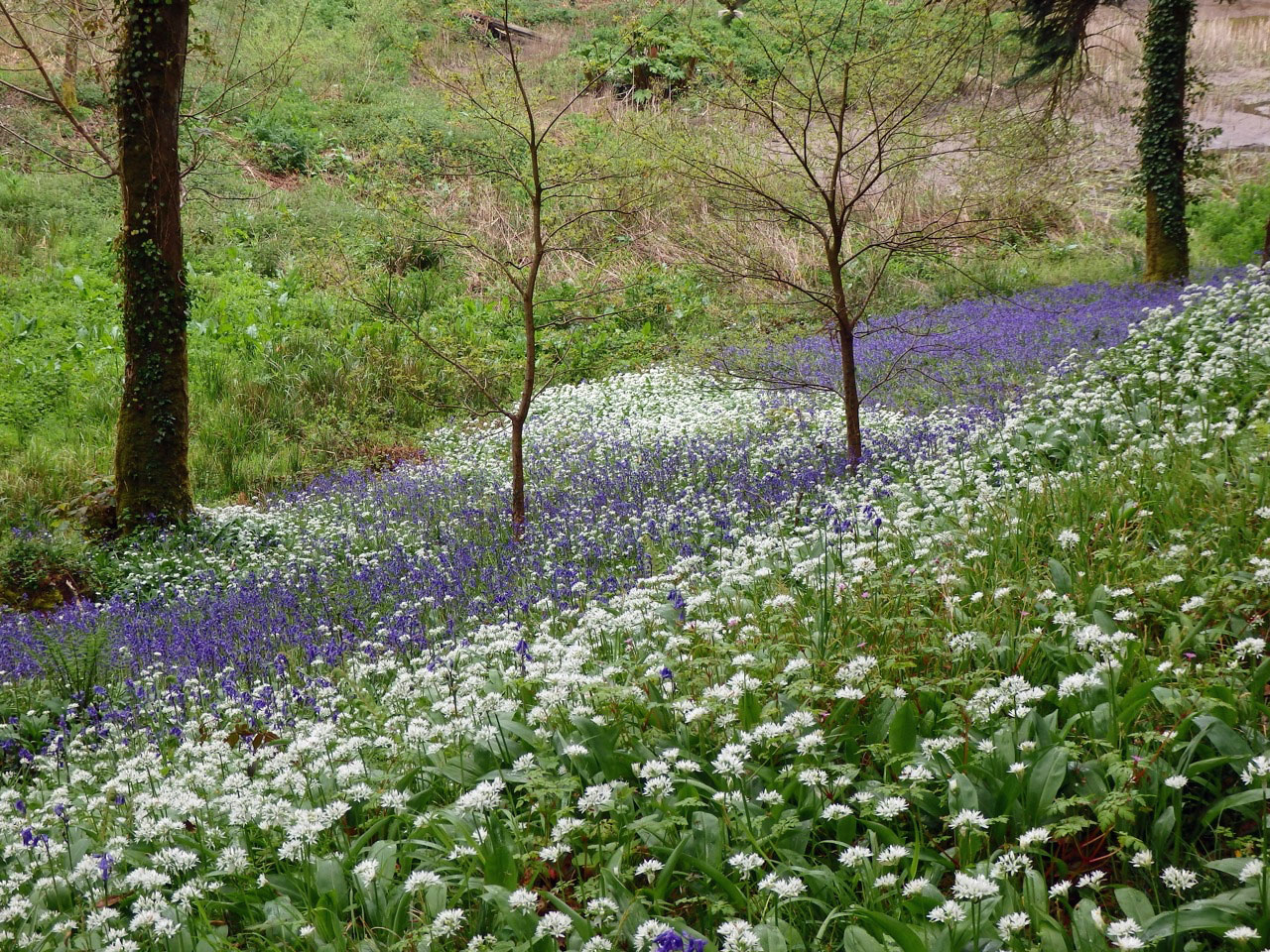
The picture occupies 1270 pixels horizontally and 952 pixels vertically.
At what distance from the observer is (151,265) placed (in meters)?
9.13

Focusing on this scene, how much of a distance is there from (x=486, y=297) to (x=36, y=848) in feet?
46.7

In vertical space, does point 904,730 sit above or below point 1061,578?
below

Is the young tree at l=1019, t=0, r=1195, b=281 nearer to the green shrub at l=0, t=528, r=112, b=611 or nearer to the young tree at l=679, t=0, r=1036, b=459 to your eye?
the young tree at l=679, t=0, r=1036, b=459

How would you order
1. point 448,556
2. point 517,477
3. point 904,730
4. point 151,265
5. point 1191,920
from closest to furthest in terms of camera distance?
1. point 1191,920
2. point 904,730
3. point 448,556
4. point 517,477
5. point 151,265

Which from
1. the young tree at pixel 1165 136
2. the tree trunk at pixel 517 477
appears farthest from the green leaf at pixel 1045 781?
the young tree at pixel 1165 136

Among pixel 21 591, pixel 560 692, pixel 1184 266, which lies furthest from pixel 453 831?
pixel 1184 266

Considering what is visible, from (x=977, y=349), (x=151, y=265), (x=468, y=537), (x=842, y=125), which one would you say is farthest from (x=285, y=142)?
(x=842, y=125)

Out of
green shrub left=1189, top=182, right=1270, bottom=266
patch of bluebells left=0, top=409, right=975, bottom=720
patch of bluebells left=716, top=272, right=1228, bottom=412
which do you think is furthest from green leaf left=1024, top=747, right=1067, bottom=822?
green shrub left=1189, top=182, right=1270, bottom=266

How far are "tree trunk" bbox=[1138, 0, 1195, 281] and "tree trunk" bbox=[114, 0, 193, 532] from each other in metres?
12.6

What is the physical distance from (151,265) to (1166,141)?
13486 mm

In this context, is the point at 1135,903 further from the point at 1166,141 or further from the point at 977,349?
the point at 1166,141

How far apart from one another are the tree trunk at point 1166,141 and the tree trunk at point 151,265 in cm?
1260

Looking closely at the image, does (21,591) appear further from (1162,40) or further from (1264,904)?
(1162,40)

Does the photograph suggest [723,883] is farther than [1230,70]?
No
